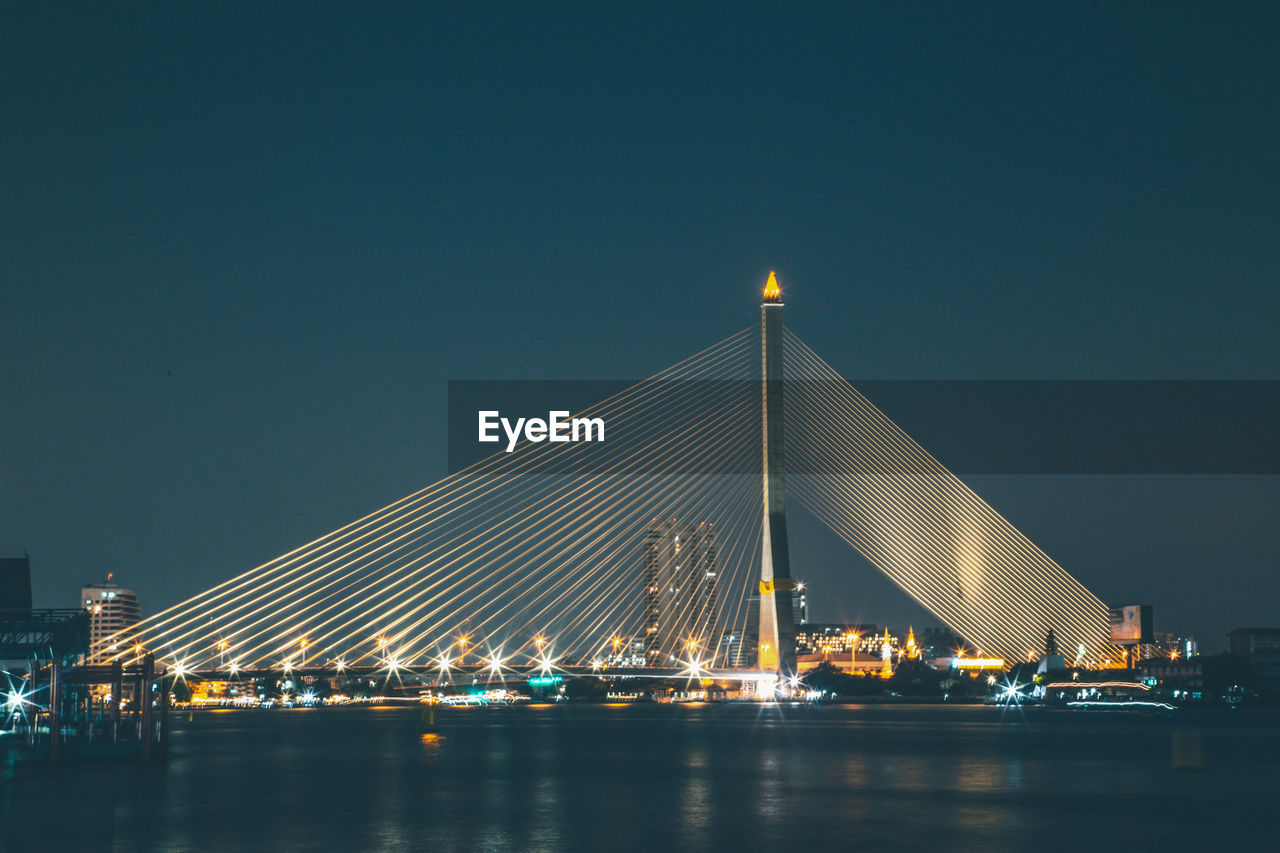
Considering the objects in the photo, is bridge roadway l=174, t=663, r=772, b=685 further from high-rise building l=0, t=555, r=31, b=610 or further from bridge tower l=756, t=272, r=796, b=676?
high-rise building l=0, t=555, r=31, b=610

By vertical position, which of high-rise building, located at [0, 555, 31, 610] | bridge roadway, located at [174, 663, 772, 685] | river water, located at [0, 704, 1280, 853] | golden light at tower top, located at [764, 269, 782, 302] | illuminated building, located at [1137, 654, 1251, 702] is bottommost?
illuminated building, located at [1137, 654, 1251, 702]

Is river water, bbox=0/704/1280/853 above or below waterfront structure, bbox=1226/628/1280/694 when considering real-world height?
above

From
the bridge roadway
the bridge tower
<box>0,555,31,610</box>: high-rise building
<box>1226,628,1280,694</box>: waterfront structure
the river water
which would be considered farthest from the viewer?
<box>1226,628,1280,694</box>: waterfront structure

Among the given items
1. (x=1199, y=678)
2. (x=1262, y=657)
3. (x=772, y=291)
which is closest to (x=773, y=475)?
(x=772, y=291)

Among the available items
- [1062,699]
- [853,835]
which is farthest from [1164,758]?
[1062,699]

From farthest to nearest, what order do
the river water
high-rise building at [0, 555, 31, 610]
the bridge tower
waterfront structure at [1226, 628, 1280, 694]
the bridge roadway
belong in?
waterfront structure at [1226, 628, 1280, 694], the bridge roadway, the bridge tower, high-rise building at [0, 555, 31, 610], the river water

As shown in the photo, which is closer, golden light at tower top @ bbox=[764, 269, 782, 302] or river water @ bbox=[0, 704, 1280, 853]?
river water @ bbox=[0, 704, 1280, 853]

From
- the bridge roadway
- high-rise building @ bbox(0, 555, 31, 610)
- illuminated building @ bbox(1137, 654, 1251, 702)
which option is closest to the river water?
high-rise building @ bbox(0, 555, 31, 610)

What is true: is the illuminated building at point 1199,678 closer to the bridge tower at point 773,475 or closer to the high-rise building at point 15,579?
the bridge tower at point 773,475

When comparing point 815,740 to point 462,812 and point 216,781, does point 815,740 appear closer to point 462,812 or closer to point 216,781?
point 216,781
